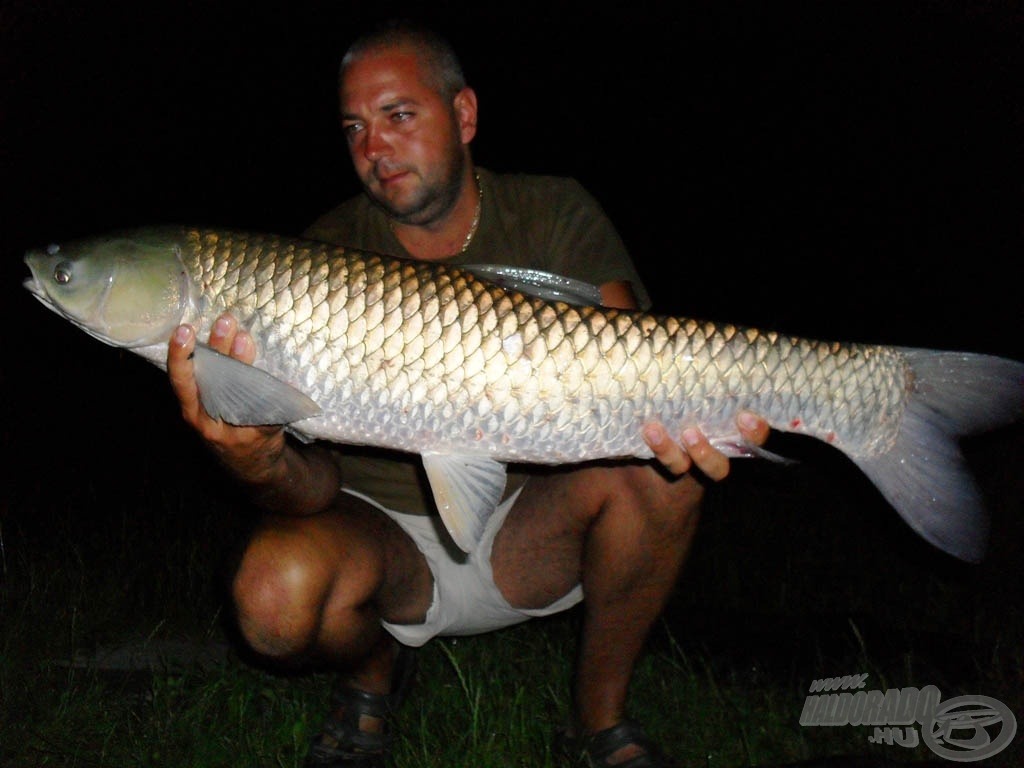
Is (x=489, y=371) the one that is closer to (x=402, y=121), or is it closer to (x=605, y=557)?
(x=605, y=557)

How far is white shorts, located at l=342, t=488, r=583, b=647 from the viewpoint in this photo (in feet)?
7.34

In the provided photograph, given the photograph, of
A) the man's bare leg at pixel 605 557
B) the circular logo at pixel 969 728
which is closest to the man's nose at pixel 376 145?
the man's bare leg at pixel 605 557

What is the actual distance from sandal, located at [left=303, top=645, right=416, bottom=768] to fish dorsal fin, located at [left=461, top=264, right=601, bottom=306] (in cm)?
112

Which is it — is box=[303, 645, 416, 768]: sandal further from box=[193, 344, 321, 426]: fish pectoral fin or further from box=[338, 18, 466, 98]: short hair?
box=[338, 18, 466, 98]: short hair

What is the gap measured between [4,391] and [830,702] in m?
6.70

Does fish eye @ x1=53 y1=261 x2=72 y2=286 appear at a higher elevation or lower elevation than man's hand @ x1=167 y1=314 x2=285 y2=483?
higher

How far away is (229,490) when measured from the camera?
4664 mm

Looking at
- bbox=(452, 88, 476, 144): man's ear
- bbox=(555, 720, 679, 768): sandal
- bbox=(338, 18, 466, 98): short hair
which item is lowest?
bbox=(555, 720, 679, 768): sandal

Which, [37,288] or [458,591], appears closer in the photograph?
[37,288]

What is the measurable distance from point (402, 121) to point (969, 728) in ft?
6.58

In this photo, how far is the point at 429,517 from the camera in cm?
232

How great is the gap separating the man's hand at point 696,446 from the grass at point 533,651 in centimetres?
75

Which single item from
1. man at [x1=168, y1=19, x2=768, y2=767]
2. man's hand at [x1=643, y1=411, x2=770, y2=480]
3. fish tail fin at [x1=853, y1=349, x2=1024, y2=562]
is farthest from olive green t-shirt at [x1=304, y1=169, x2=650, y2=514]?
fish tail fin at [x1=853, y1=349, x2=1024, y2=562]

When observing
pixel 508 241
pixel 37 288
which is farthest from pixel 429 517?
pixel 37 288
